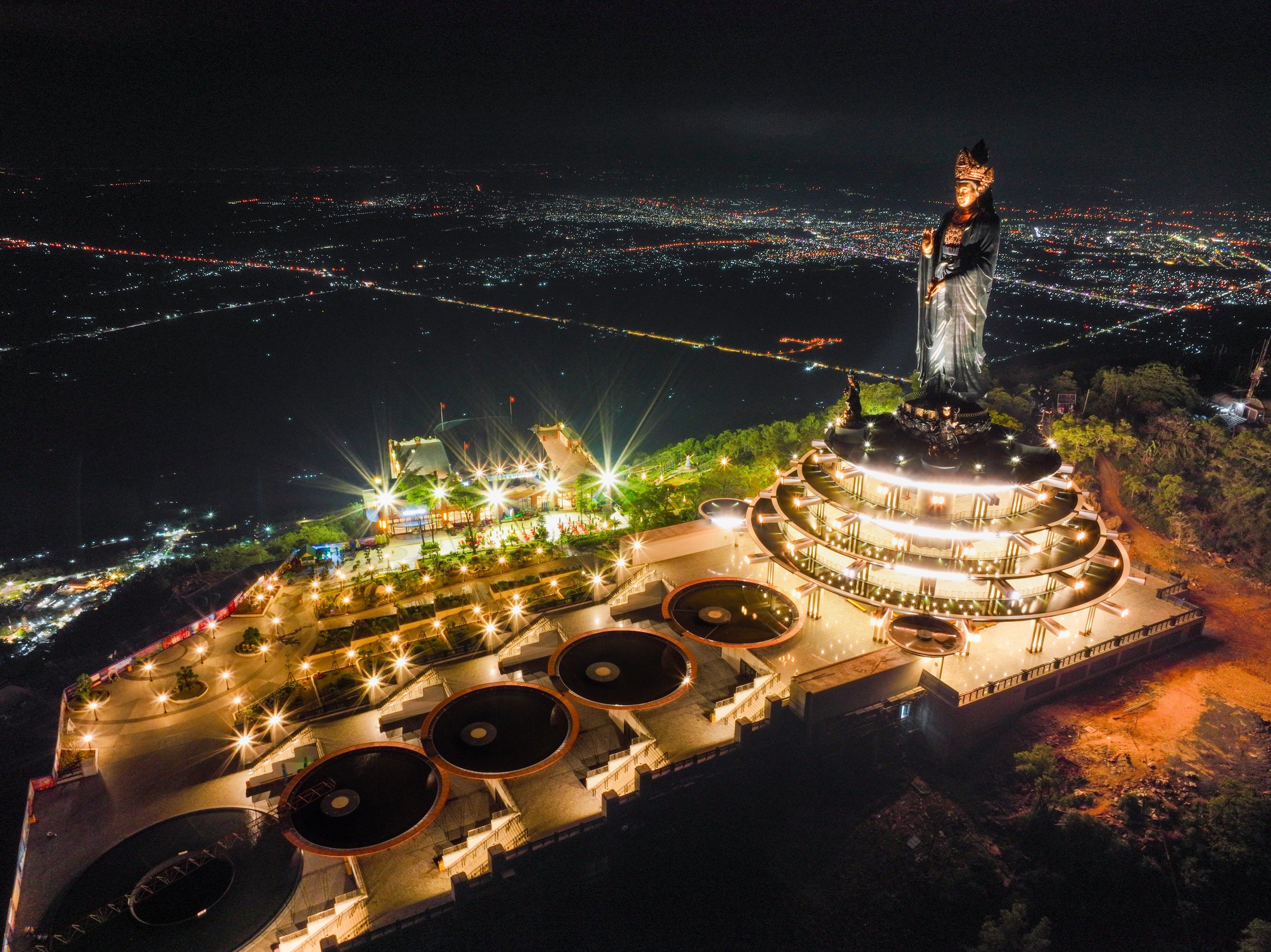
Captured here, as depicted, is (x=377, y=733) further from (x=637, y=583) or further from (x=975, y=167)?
(x=975, y=167)

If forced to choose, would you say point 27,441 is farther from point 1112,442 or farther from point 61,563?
point 1112,442

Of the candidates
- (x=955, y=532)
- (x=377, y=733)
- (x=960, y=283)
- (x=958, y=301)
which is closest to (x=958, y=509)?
(x=955, y=532)

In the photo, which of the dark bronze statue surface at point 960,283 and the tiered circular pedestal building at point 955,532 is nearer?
the dark bronze statue surface at point 960,283

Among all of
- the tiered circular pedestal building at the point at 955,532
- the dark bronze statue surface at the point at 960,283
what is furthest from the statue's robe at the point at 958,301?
the tiered circular pedestal building at the point at 955,532

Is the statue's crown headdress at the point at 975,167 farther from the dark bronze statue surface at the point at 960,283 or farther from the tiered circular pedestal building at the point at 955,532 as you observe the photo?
the tiered circular pedestal building at the point at 955,532

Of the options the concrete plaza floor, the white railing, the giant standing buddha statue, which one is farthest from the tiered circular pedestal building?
the white railing
